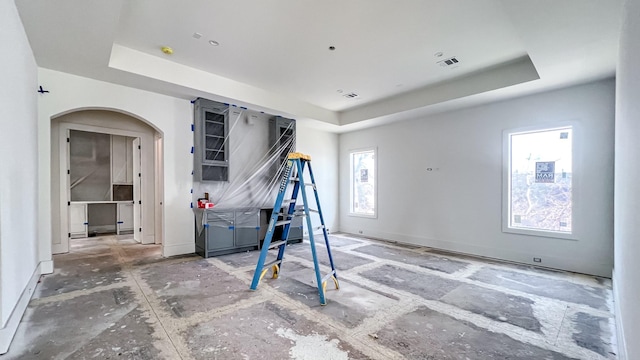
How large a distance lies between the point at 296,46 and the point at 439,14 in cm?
169

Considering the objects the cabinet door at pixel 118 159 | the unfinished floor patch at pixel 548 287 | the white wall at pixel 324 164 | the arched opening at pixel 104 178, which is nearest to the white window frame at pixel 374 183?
the white wall at pixel 324 164

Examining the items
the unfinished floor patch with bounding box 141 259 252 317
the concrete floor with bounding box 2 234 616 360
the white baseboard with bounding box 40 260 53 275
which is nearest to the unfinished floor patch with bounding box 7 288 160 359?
the concrete floor with bounding box 2 234 616 360

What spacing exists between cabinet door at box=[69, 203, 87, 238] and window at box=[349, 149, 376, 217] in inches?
253

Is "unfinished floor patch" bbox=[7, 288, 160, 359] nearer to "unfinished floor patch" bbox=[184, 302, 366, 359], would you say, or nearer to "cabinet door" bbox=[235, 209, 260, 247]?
"unfinished floor patch" bbox=[184, 302, 366, 359]

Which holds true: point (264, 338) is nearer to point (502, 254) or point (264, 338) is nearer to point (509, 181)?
point (502, 254)

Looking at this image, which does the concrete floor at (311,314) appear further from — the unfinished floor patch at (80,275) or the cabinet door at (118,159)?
the cabinet door at (118,159)

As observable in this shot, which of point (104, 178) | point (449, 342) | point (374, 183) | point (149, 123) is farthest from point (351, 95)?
point (104, 178)

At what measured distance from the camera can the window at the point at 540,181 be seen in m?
4.15

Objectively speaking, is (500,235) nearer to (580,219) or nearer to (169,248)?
(580,219)

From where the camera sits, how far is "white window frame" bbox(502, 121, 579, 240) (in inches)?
158

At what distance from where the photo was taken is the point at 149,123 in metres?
4.56

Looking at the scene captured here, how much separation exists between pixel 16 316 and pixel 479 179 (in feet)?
20.2

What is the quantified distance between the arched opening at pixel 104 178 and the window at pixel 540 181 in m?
6.08

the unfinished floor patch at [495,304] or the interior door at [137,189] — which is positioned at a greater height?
the interior door at [137,189]
